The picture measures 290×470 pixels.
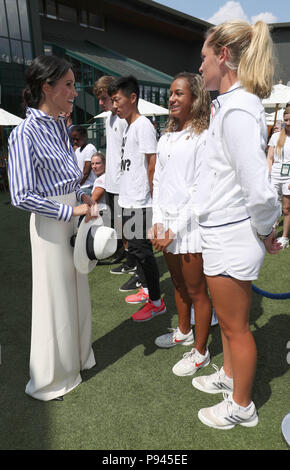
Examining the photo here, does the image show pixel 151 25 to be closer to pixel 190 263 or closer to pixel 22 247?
pixel 22 247

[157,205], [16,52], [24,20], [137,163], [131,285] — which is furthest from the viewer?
[24,20]

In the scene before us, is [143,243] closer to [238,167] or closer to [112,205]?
[112,205]

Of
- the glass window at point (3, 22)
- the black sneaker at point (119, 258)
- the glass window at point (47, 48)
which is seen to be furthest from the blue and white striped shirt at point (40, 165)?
the glass window at point (47, 48)

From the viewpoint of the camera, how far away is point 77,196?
239 cm

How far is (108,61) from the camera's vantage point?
19.1 m

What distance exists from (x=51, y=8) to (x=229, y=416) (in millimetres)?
21676

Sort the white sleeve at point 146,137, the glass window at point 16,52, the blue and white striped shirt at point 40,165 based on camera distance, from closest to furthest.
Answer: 1. the blue and white striped shirt at point 40,165
2. the white sleeve at point 146,137
3. the glass window at point 16,52

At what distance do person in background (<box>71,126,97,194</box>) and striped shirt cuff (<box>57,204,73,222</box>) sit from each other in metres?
3.10

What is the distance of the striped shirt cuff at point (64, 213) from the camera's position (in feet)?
6.56

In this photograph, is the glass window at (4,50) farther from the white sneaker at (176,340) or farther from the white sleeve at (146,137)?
the white sneaker at (176,340)

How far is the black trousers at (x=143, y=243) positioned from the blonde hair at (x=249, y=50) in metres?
1.87

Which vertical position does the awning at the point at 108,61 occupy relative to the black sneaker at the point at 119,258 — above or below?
above

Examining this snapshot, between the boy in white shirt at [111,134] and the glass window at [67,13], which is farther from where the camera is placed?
the glass window at [67,13]

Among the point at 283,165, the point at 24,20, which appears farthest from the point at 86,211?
the point at 24,20
